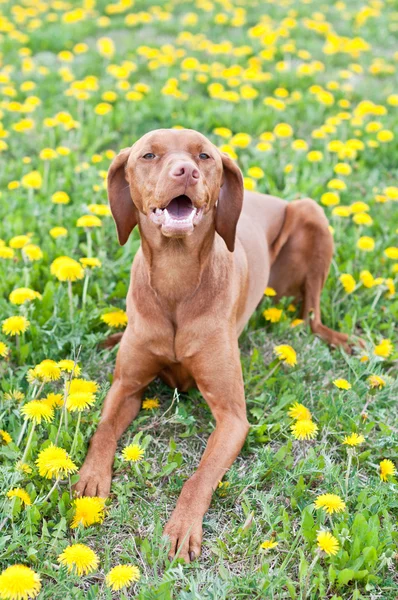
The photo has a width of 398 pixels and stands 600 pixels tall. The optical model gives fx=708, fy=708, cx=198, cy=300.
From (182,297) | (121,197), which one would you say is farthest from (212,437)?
(121,197)

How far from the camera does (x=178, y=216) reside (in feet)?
10.4

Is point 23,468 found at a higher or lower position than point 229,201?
lower

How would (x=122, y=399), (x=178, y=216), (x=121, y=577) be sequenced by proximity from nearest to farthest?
1. (x=121, y=577)
2. (x=178, y=216)
3. (x=122, y=399)

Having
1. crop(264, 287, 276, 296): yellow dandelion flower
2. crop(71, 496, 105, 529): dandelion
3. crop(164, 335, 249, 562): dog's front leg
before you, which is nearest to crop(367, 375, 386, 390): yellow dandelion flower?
crop(164, 335, 249, 562): dog's front leg

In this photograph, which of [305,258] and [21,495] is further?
[305,258]

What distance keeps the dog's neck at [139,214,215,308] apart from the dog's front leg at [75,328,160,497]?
0.31m

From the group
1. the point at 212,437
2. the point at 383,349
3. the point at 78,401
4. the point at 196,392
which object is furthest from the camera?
the point at 383,349

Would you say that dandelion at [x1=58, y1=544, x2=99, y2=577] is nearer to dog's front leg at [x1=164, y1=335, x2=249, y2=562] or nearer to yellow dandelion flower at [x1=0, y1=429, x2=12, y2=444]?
dog's front leg at [x1=164, y1=335, x2=249, y2=562]

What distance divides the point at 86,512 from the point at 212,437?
740mm

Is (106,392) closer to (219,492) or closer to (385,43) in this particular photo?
(219,492)

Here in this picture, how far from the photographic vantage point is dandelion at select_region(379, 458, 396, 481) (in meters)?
3.17

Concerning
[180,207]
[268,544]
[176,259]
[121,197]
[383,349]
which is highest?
[180,207]

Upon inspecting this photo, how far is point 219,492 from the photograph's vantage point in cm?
314

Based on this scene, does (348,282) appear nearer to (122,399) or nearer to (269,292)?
(269,292)
